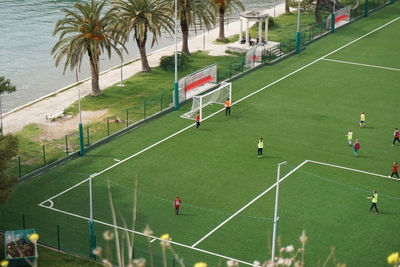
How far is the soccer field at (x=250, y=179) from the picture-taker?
41.8 metres

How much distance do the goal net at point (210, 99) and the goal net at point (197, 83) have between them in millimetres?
1687

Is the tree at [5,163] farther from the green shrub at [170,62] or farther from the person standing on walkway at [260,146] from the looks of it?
the green shrub at [170,62]

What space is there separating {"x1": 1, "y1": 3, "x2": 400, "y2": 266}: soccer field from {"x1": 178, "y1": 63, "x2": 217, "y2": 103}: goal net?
2.53 metres

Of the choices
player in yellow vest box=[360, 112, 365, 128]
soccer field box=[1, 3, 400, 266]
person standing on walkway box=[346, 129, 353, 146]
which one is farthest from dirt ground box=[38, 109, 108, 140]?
player in yellow vest box=[360, 112, 365, 128]

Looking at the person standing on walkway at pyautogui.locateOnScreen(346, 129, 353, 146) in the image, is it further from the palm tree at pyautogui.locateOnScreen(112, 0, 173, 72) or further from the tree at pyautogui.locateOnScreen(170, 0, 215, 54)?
the tree at pyautogui.locateOnScreen(170, 0, 215, 54)

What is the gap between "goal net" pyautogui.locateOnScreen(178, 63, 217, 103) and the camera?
63.5 m

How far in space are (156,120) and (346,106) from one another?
1692 centimetres

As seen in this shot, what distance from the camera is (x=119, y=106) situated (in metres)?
63.0

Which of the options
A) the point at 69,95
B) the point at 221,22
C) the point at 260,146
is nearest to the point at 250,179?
the point at 260,146

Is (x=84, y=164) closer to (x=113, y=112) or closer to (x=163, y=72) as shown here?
(x=113, y=112)

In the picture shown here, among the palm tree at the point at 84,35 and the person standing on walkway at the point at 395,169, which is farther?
the palm tree at the point at 84,35

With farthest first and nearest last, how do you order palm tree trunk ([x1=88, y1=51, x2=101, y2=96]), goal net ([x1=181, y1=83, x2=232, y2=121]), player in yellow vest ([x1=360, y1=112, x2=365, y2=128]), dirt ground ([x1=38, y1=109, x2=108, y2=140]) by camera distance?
palm tree trunk ([x1=88, y1=51, x2=101, y2=96]) < goal net ([x1=181, y1=83, x2=232, y2=121]) < player in yellow vest ([x1=360, y1=112, x2=365, y2=128]) < dirt ground ([x1=38, y1=109, x2=108, y2=140])

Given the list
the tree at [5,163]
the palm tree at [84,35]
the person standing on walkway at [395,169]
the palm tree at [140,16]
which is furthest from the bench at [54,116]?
the person standing on walkway at [395,169]

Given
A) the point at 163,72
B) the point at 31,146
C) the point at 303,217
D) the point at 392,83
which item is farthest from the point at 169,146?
the point at 392,83
